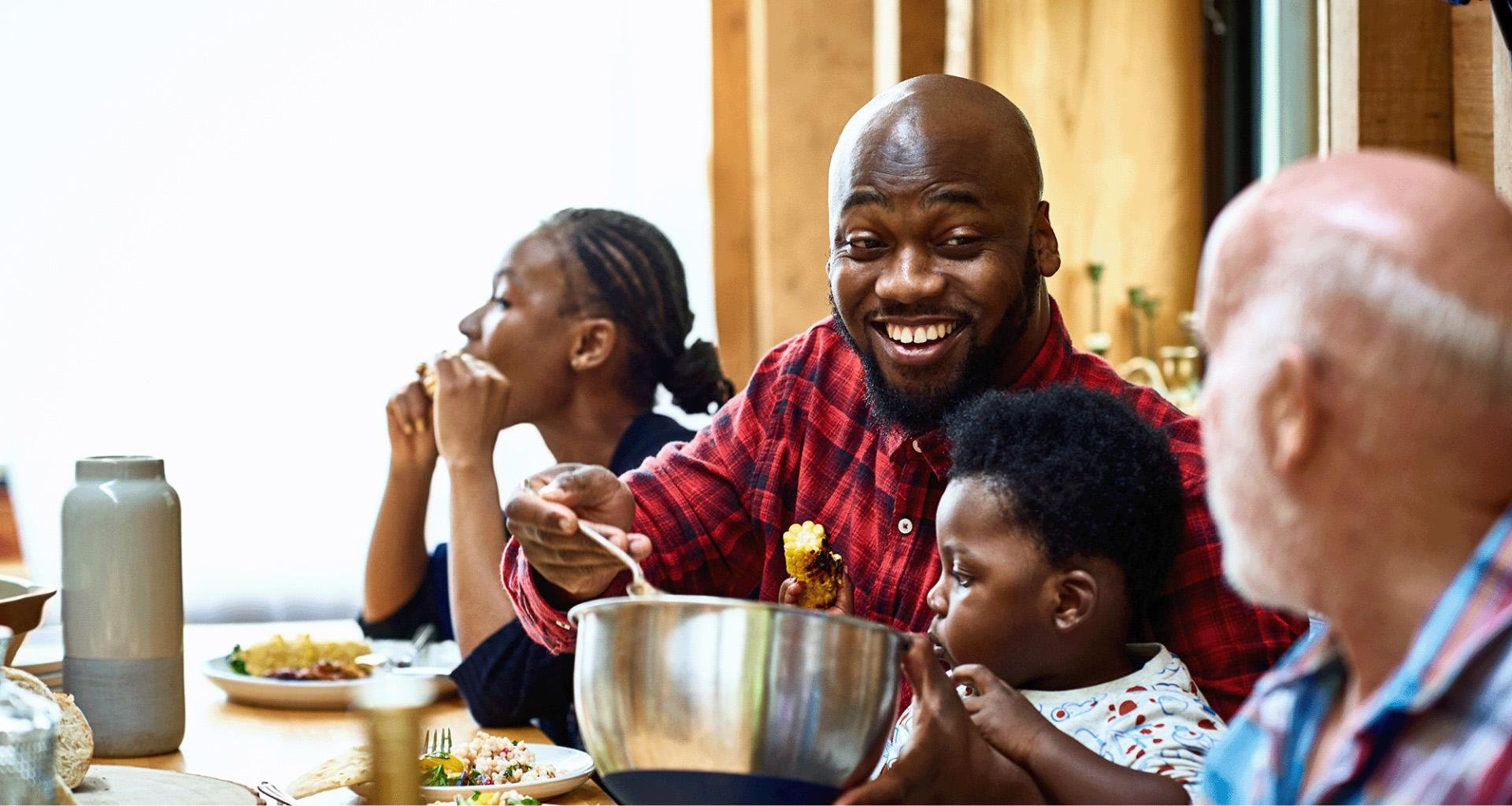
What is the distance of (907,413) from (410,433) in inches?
51.6

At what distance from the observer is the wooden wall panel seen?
3.81m

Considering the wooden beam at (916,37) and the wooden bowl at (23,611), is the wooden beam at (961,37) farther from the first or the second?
the wooden bowl at (23,611)

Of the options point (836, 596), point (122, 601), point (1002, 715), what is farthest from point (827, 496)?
point (122, 601)

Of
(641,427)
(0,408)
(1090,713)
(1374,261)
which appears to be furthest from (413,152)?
(1374,261)

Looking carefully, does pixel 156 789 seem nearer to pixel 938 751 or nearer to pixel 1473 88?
pixel 938 751

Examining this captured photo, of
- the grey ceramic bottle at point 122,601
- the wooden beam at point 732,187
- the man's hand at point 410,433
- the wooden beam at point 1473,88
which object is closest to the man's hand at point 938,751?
the grey ceramic bottle at point 122,601

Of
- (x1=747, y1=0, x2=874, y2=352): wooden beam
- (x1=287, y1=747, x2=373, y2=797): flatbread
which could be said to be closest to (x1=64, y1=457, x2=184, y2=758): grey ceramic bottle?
(x1=287, y1=747, x2=373, y2=797): flatbread

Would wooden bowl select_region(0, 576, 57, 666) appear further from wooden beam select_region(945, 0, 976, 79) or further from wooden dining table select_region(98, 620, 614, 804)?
wooden beam select_region(945, 0, 976, 79)

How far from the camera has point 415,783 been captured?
987 mm

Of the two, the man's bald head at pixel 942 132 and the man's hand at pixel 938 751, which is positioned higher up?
the man's bald head at pixel 942 132

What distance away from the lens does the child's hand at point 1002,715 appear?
1.44m

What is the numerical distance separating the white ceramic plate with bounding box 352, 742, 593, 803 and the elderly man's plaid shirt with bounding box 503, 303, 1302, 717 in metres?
0.15

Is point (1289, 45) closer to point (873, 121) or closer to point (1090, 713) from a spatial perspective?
point (873, 121)

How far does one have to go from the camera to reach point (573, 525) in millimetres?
1587
